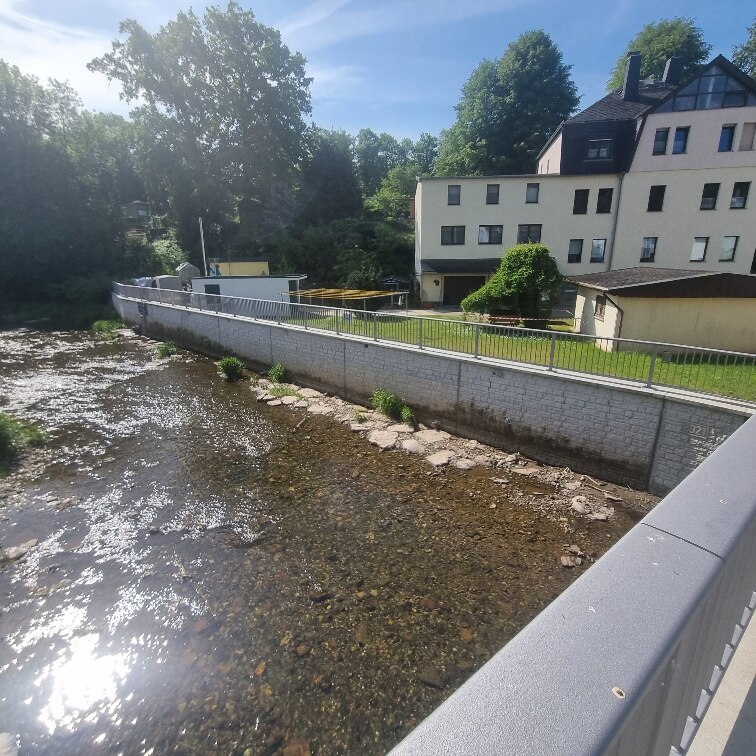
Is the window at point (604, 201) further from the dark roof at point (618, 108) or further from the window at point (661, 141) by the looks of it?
the dark roof at point (618, 108)

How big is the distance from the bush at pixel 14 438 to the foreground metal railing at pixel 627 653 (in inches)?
493

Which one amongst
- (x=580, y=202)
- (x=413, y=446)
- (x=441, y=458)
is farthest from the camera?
(x=580, y=202)

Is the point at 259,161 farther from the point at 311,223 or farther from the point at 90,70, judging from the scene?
the point at 90,70

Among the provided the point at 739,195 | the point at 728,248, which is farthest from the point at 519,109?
the point at 728,248

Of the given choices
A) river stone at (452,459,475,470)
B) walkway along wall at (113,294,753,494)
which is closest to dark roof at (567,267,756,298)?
walkway along wall at (113,294,753,494)

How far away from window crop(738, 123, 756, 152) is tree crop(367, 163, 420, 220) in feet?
100

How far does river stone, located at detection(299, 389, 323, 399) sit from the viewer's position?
14.8 metres

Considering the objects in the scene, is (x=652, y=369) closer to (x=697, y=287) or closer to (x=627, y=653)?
(x=697, y=287)

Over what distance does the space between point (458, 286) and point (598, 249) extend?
360 inches

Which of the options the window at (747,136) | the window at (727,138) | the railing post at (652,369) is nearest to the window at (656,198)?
the window at (727,138)

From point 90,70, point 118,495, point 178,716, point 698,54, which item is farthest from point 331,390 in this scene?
point 698,54

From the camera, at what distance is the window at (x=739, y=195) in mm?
23469

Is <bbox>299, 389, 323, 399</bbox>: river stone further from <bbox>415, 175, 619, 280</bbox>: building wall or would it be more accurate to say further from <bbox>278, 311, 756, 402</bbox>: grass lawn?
<bbox>415, 175, 619, 280</bbox>: building wall

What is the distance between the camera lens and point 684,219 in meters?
24.6
